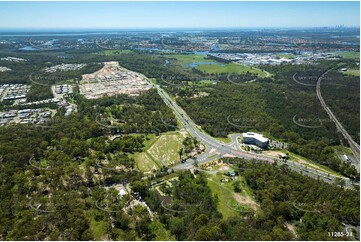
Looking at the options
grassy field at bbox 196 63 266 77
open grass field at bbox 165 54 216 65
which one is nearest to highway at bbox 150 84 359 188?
grassy field at bbox 196 63 266 77

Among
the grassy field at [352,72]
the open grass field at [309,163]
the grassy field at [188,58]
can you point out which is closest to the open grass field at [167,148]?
the open grass field at [309,163]

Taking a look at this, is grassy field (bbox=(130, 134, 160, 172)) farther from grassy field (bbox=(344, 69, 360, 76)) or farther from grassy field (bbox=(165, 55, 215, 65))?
grassy field (bbox=(165, 55, 215, 65))

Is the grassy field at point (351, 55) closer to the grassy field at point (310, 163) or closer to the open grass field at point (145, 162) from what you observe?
the grassy field at point (310, 163)

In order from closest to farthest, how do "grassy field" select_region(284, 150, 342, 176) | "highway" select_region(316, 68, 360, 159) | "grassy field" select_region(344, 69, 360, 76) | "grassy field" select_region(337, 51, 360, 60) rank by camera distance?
"grassy field" select_region(284, 150, 342, 176) < "highway" select_region(316, 68, 360, 159) < "grassy field" select_region(344, 69, 360, 76) < "grassy field" select_region(337, 51, 360, 60)

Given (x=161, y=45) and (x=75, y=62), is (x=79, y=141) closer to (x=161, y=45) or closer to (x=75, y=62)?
(x=75, y=62)

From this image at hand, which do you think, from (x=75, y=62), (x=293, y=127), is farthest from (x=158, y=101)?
(x=75, y=62)

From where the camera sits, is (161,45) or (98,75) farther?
(161,45)
